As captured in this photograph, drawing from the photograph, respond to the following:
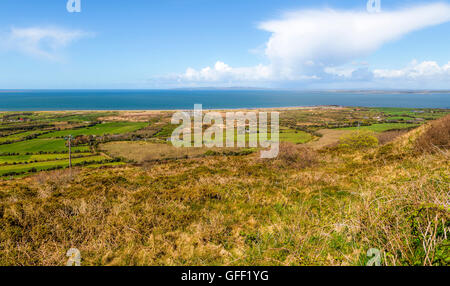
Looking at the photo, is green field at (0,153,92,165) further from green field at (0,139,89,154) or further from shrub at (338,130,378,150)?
shrub at (338,130,378,150)

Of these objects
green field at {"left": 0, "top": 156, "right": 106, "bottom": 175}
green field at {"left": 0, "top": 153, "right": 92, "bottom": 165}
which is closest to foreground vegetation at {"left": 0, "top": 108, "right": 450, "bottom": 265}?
green field at {"left": 0, "top": 156, "right": 106, "bottom": 175}

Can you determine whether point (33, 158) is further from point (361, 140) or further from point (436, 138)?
point (361, 140)

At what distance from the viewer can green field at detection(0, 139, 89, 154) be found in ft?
193

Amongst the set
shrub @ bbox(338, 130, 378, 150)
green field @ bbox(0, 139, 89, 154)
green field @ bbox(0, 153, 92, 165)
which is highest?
shrub @ bbox(338, 130, 378, 150)

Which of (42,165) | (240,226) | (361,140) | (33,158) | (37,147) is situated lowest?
(42,165)

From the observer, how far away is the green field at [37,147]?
2321 inches

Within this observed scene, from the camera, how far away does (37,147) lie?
204 feet

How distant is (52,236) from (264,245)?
15.2ft

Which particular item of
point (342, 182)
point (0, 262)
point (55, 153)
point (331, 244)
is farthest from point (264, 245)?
point (55, 153)

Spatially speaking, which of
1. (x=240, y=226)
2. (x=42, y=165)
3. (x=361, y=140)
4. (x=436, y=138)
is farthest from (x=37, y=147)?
(x=436, y=138)

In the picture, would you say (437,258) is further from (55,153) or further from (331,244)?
(55,153)

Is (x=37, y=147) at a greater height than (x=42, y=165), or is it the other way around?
(x=37, y=147)

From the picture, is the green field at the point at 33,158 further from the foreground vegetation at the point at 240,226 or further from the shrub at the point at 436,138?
the shrub at the point at 436,138

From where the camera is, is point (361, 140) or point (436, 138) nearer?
point (436, 138)
